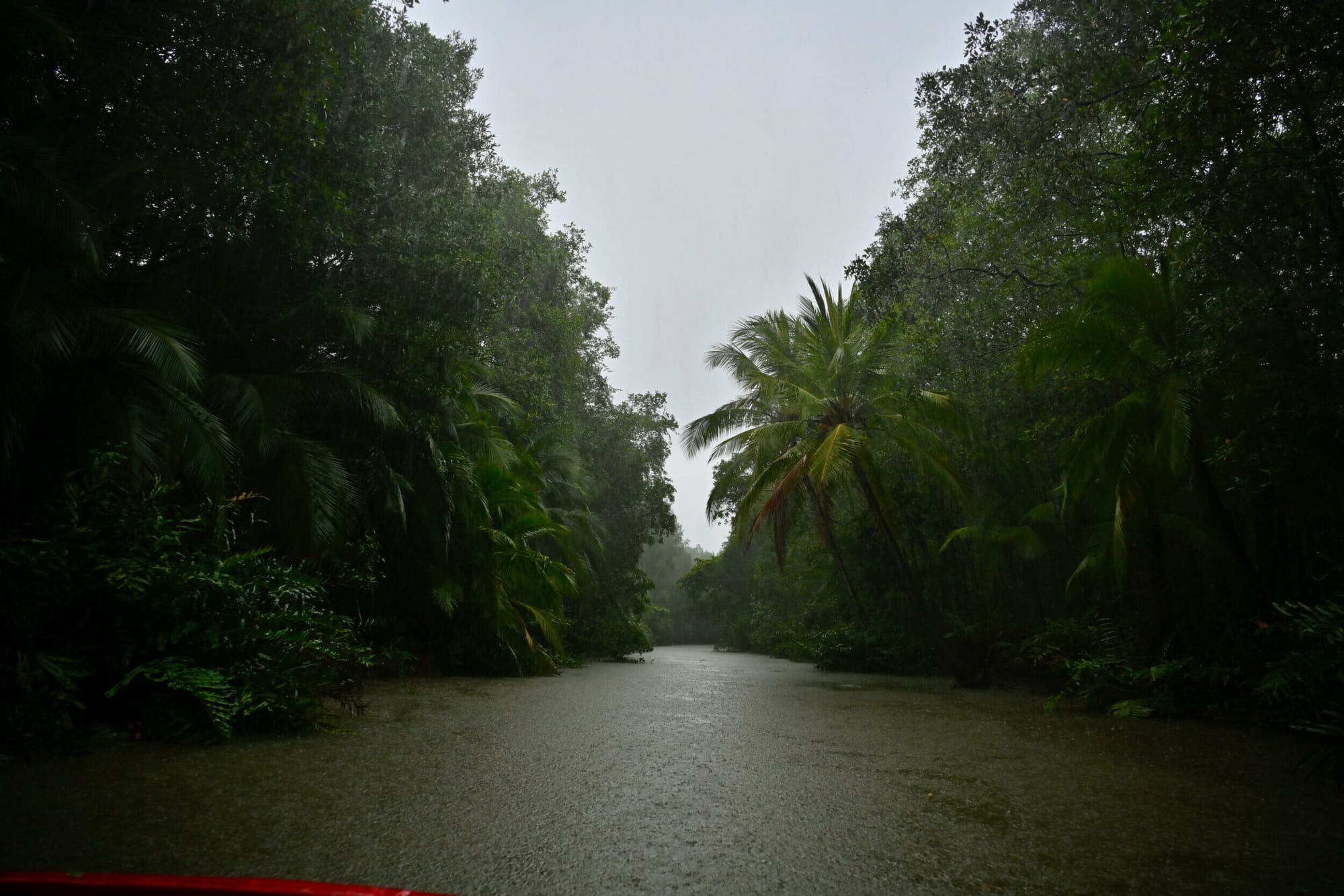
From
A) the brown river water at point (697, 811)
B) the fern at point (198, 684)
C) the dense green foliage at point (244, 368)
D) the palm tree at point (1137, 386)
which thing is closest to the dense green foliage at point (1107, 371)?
the palm tree at point (1137, 386)

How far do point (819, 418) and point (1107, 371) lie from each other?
561 cm

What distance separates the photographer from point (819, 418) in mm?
12359

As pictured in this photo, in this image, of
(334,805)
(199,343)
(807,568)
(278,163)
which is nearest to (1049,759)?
(334,805)

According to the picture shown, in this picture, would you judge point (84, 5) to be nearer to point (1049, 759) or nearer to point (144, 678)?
point (144, 678)

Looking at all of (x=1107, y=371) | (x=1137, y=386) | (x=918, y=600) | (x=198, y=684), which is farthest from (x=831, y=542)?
(x=198, y=684)

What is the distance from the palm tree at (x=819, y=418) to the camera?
1122 centimetres

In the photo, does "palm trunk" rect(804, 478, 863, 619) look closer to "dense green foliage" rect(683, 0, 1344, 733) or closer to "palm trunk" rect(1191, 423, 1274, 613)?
"dense green foliage" rect(683, 0, 1344, 733)

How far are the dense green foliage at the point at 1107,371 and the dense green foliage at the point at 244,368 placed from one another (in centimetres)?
520

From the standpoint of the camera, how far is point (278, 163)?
671 cm

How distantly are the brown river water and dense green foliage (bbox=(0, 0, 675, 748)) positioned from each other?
73cm

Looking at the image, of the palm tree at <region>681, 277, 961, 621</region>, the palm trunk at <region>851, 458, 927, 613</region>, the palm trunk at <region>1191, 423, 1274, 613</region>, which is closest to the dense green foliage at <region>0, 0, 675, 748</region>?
the palm tree at <region>681, 277, 961, 621</region>

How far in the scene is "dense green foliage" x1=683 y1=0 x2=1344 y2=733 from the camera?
4.86 meters

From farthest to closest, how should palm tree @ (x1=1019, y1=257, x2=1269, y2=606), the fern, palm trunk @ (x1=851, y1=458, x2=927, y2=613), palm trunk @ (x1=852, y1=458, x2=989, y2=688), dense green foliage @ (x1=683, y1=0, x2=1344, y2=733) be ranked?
1. palm trunk @ (x1=851, y1=458, x2=927, y2=613)
2. palm trunk @ (x1=852, y1=458, x2=989, y2=688)
3. palm tree @ (x1=1019, y1=257, x2=1269, y2=606)
4. dense green foliage @ (x1=683, y1=0, x2=1344, y2=733)
5. the fern

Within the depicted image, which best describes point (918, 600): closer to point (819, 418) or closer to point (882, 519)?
point (882, 519)
